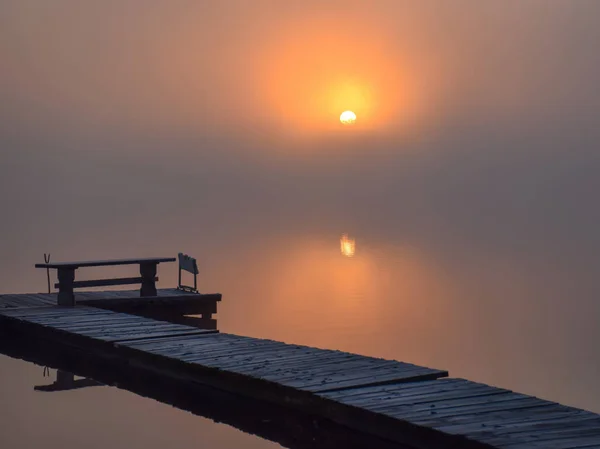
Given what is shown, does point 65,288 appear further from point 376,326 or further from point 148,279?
point 376,326

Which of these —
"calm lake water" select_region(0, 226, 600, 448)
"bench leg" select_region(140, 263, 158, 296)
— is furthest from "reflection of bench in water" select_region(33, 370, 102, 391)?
"bench leg" select_region(140, 263, 158, 296)

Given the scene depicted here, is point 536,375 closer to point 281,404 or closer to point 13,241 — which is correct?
point 281,404

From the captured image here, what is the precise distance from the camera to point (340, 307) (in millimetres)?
32625

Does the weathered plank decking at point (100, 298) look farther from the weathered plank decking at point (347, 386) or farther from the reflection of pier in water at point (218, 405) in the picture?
the weathered plank decking at point (347, 386)

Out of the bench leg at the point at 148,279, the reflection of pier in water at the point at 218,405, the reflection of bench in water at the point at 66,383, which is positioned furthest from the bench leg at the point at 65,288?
the reflection of bench in water at the point at 66,383

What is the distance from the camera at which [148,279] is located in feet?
75.8

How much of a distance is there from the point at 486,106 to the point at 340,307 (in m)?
127

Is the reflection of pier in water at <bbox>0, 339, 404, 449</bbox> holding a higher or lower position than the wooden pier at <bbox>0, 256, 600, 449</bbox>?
lower

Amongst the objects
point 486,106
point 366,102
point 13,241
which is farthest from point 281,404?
point 486,106

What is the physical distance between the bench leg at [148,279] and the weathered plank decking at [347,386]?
4234 millimetres

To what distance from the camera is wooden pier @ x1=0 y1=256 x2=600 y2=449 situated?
10.4 meters

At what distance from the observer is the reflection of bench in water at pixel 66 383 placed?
17172 millimetres

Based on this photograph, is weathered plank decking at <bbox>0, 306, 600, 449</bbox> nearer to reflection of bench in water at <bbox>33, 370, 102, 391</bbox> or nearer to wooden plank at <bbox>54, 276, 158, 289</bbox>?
reflection of bench in water at <bbox>33, 370, 102, 391</bbox>

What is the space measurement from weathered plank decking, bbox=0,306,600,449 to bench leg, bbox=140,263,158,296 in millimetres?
4234
